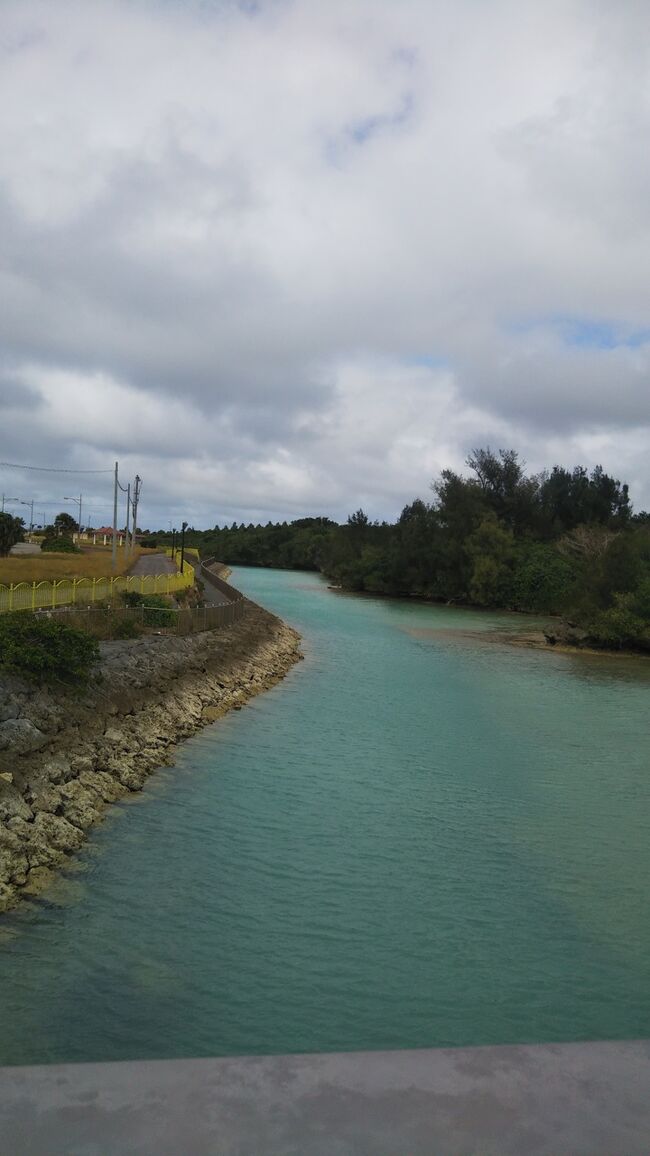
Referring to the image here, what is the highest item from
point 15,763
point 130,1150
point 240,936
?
point 130,1150

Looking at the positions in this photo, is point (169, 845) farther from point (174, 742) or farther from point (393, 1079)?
point (393, 1079)

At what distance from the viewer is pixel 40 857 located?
34.7 feet

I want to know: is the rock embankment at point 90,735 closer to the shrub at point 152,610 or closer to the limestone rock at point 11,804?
the limestone rock at point 11,804

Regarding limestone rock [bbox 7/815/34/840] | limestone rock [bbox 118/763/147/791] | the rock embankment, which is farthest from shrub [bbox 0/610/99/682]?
Answer: limestone rock [bbox 7/815/34/840]

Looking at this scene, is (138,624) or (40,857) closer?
(40,857)

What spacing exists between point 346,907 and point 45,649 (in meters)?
9.41

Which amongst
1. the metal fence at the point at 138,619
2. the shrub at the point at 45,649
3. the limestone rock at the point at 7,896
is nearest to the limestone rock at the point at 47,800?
the limestone rock at the point at 7,896

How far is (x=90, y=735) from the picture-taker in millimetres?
15773

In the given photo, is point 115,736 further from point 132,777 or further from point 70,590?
point 70,590

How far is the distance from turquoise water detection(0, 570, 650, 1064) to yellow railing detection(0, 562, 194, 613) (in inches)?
323

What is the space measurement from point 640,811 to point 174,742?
9574 millimetres

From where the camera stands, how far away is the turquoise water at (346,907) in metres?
7.57

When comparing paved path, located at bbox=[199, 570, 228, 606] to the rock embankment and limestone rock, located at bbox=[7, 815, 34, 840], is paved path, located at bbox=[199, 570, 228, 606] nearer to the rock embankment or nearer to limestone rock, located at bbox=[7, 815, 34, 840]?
the rock embankment

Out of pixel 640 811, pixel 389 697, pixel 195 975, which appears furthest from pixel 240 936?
pixel 389 697
